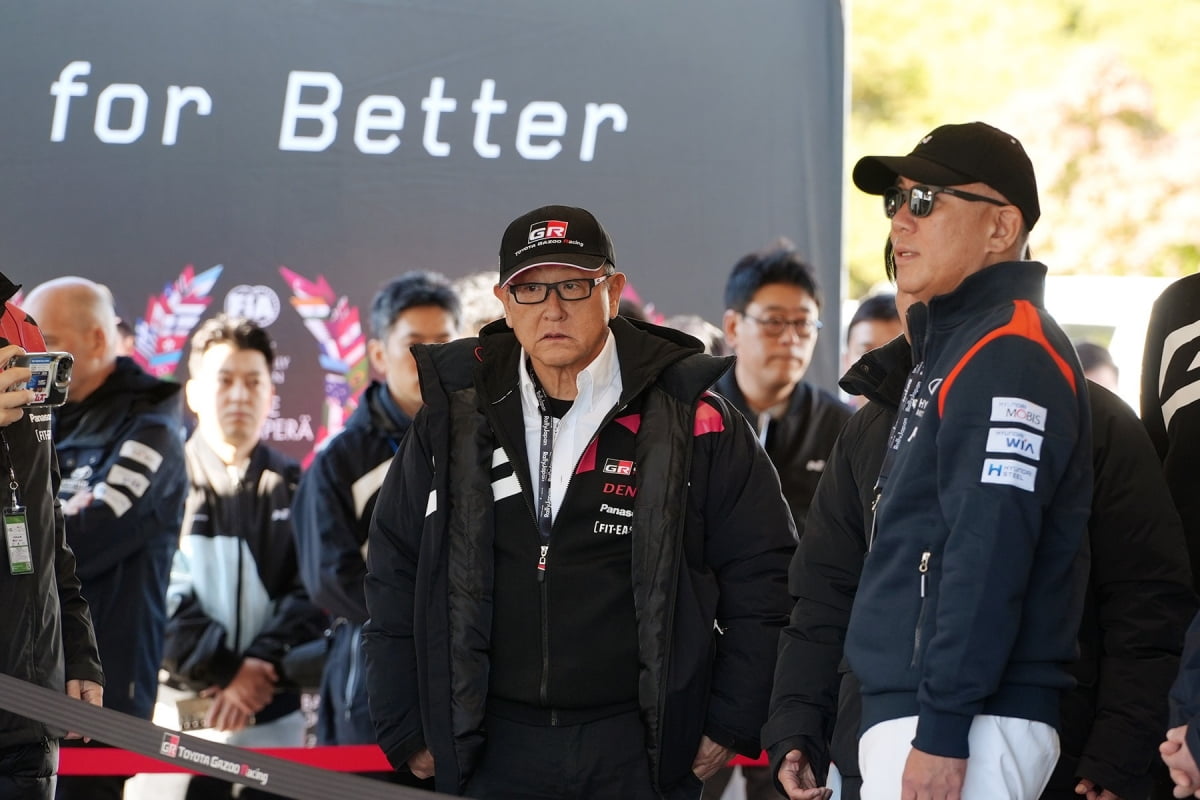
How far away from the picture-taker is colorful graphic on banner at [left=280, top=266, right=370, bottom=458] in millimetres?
4453

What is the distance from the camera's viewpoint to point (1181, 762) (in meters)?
1.99

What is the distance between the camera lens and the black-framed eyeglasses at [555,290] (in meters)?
2.65

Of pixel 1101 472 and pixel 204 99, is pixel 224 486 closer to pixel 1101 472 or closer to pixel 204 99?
pixel 204 99

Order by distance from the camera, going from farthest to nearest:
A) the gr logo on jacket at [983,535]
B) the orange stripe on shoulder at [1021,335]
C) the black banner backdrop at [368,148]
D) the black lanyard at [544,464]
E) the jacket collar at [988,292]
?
the black banner backdrop at [368,148], the black lanyard at [544,464], the jacket collar at [988,292], the orange stripe on shoulder at [1021,335], the gr logo on jacket at [983,535]

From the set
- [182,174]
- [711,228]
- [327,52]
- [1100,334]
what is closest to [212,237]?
[182,174]

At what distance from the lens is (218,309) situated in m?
4.40

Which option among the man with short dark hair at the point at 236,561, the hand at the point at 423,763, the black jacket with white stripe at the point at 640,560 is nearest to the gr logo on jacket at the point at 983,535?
the black jacket with white stripe at the point at 640,560

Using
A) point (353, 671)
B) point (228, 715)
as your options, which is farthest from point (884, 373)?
point (228, 715)

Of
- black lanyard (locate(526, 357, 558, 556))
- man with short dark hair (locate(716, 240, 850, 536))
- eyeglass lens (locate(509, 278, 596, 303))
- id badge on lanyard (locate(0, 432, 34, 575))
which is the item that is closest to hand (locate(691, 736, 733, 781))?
black lanyard (locate(526, 357, 558, 556))

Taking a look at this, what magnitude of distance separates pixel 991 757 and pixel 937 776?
0.30 feet

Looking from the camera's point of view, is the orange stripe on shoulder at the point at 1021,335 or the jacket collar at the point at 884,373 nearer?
the orange stripe on shoulder at the point at 1021,335

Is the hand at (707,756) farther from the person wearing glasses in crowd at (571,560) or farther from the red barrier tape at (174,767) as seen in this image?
the red barrier tape at (174,767)

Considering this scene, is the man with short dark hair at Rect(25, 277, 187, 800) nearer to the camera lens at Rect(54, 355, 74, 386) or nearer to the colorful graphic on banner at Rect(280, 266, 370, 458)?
the colorful graphic on banner at Rect(280, 266, 370, 458)

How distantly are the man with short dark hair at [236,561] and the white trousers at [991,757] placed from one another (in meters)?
2.71
